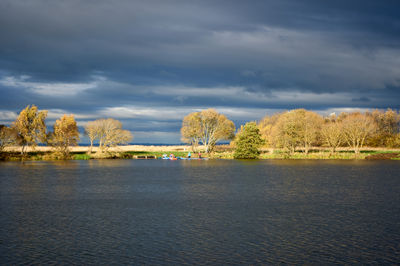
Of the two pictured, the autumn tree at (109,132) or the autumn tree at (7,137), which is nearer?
the autumn tree at (7,137)

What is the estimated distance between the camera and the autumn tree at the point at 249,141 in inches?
4385

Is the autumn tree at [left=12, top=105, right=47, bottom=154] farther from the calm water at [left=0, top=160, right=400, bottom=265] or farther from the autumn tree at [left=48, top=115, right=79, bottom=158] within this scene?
the calm water at [left=0, top=160, right=400, bottom=265]

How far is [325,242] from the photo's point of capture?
2222cm

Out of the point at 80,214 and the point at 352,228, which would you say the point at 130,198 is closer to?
the point at 80,214

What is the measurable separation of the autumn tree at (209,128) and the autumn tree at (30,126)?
41105 mm

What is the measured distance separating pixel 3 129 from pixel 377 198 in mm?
92596

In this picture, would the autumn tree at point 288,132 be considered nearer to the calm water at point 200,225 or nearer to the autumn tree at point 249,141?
the autumn tree at point 249,141

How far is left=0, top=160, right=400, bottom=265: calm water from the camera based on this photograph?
20.0m

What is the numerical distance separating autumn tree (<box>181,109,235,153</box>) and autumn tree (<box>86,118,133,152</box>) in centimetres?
2030

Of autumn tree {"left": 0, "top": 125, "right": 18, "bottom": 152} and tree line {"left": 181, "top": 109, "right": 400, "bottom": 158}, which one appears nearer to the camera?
autumn tree {"left": 0, "top": 125, "right": 18, "bottom": 152}

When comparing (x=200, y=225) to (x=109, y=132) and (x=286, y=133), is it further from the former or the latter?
(x=109, y=132)

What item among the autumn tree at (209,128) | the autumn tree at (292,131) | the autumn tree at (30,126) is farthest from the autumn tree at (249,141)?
the autumn tree at (30,126)

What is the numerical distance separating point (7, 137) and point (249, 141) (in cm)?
6436

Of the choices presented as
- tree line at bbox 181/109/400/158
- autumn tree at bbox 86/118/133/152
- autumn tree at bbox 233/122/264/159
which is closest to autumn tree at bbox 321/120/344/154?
tree line at bbox 181/109/400/158
